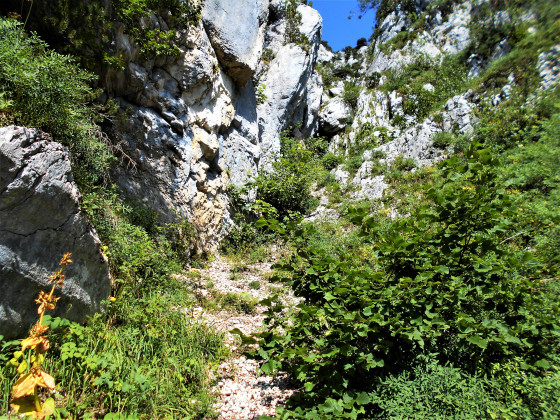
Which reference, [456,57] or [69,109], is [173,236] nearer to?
[69,109]

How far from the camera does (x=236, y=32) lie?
9461mm

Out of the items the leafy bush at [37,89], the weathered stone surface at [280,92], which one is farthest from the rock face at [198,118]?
the leafy bush at [37,89]

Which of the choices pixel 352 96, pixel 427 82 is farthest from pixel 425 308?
pixel 352 96

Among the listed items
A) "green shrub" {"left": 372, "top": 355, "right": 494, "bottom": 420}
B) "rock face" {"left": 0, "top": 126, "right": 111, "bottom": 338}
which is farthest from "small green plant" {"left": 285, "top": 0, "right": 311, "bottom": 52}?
"green shrub" {"left": 372, "top": 355, "right": 494, "bottom": 420}

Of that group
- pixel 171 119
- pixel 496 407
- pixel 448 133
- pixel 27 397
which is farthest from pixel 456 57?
pixel 27 397

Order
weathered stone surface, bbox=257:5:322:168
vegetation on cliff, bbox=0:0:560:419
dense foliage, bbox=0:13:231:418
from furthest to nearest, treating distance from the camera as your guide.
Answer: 1. weathered stone surface, bbox=257:5:322:168
2. dense foliage, bbox=0:13:231:418
3. vegetation on cliff, bbox=0:0:560:419

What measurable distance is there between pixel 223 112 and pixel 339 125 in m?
11.5

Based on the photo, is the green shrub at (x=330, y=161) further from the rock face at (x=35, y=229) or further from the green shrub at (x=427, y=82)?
the rock face at (x=35, y=229)

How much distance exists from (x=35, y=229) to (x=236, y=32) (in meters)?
8.79

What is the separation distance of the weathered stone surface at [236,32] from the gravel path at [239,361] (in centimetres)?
668

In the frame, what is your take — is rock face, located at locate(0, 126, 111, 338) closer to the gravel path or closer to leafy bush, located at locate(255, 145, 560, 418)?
the gravel path

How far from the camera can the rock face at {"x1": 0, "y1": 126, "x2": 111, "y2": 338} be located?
2.86 metres

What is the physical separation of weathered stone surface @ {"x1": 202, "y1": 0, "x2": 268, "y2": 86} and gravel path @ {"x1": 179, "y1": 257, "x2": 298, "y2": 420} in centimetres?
668

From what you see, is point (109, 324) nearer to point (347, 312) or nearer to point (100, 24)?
point (347, 312)
